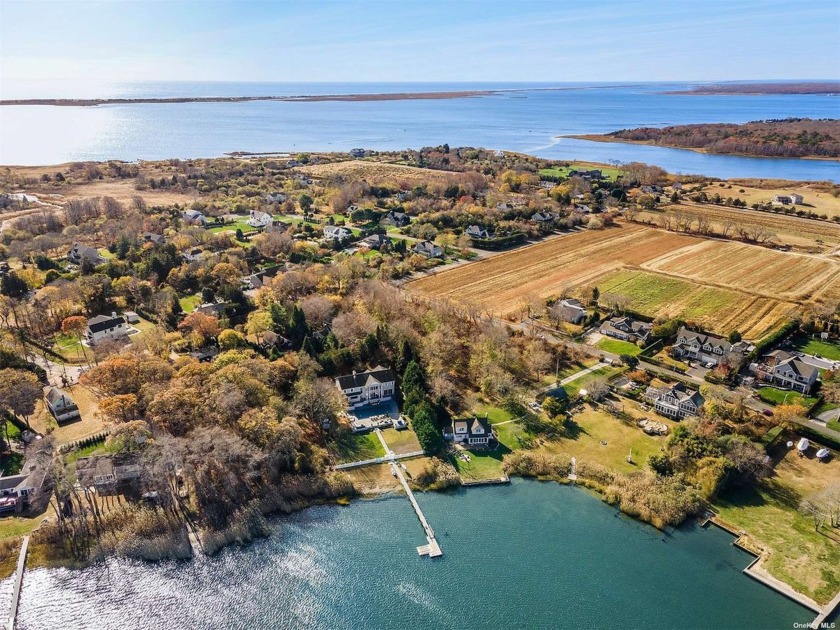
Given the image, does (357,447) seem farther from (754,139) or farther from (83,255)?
(754,139)

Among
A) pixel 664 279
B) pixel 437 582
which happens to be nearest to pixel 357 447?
pixel 437 582

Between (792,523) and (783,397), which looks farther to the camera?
(783,397)

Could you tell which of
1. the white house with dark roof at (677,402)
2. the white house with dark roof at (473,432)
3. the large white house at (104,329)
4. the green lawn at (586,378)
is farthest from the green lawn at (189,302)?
the white house with dark roof at (677,402)

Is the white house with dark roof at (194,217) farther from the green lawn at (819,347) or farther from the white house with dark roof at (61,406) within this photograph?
the green lawn at (819,347)

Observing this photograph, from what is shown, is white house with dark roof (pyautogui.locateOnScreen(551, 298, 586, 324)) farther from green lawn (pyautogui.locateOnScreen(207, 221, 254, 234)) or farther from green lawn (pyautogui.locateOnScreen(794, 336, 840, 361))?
green lawn (pyautogui.locateOnScreen(207, 221, 254, 234))

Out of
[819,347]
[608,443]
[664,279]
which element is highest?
[664,279]

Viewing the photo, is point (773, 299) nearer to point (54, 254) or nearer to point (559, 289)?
point (559, 289)

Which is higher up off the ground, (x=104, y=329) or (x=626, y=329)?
(x=104, y=329)

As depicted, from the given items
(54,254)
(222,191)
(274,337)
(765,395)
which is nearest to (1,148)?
(222,191)
